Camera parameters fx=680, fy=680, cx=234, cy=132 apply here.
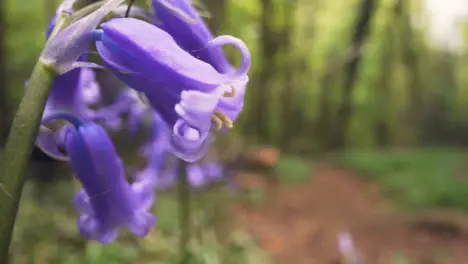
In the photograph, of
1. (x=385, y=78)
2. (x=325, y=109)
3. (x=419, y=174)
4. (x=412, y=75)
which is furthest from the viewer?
(x=412, y=75)

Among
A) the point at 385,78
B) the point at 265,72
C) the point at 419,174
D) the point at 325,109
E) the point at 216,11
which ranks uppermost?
the point at 216,11

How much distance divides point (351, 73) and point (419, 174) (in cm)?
132

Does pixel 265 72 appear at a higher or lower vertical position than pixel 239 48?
lower

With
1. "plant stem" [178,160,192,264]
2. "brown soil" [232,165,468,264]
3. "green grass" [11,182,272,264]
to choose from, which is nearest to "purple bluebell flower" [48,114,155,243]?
"green grass" [11,182,272,264]

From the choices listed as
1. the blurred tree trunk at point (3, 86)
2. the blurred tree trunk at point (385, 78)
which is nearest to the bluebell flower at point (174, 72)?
the blurred tree trunk at point (3, 86)

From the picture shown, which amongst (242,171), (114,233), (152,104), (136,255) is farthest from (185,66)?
(242,171)

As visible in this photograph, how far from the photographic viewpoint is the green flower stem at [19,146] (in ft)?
2.01

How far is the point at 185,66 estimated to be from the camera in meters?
0.62

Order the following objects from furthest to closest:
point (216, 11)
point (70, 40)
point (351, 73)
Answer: point (351, 73)
point (216, 11)
point (70, 40)

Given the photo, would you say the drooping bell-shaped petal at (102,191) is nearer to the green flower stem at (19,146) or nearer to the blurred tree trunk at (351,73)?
the green flower stem at (19,146)

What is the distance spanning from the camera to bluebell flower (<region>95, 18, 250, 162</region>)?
1.98ft

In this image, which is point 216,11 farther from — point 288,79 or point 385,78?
point 385,78

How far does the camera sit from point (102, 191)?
76 cm

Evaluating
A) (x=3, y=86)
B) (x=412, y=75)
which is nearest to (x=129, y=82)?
(x=3, y=86)
